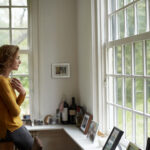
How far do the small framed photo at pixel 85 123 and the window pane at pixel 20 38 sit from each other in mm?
1267

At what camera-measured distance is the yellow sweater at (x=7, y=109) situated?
2.47m

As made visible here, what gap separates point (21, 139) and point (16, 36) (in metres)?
1.72

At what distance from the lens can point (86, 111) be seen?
3678mm

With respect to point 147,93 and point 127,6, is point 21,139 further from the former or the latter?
point 127,6

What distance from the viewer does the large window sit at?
7.68 feet

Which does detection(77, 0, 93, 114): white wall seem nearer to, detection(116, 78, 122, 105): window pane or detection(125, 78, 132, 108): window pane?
detection(116, 78, 122, 105): window pane

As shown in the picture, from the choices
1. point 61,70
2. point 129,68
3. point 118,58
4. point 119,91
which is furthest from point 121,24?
point 61,70

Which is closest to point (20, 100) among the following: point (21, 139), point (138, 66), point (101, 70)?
point (21, 139)

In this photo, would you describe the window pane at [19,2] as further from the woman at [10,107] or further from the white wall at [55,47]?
the woman at [10,107]

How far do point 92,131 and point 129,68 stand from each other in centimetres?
86

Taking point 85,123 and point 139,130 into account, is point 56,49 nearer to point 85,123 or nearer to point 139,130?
point 85,123

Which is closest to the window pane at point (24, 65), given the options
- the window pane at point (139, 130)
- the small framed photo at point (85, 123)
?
the small framed photo at point (85, 123)

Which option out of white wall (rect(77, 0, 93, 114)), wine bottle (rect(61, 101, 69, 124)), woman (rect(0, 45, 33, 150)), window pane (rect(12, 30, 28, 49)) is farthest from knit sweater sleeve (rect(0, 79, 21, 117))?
window pane (rect(12, 30, 28, 49))

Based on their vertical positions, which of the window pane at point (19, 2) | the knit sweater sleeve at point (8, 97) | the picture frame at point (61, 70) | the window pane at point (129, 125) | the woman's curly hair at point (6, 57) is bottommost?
the window pane at point (129, 125)
